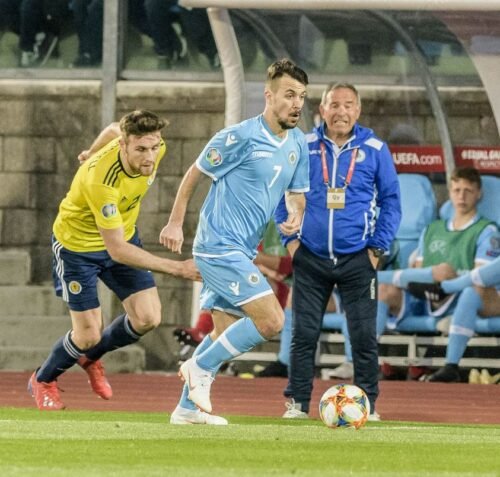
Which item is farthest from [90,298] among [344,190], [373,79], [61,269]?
[373,79]

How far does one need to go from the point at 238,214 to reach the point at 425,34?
5.72m

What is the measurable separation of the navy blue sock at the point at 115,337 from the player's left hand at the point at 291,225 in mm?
1839

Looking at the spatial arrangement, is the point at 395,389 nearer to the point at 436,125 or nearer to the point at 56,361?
the point at 436,125

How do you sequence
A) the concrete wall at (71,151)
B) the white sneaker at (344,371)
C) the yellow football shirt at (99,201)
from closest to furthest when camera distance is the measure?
the yellow football shirt at (99,201), the white sneaker at (344,371), the concrete wall at (71,151)

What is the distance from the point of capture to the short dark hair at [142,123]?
10.7 metres

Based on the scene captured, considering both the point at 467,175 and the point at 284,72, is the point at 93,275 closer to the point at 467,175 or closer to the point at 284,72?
the point at 284,72

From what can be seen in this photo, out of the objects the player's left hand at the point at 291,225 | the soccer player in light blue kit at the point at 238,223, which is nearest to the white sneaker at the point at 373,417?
the soccer player in light blue kit at the point at 238,223

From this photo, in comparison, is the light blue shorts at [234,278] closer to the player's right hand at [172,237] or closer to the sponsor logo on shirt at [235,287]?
the sponsor logo on shirt at [235,287]

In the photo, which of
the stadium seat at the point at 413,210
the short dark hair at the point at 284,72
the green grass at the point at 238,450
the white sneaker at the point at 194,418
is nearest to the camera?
the green grass at the point at 238,450

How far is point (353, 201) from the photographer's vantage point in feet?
37.7

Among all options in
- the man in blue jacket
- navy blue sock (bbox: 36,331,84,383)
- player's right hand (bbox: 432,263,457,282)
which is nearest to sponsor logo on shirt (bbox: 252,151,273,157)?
the man in blue jacket

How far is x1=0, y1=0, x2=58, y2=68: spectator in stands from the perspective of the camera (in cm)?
1825

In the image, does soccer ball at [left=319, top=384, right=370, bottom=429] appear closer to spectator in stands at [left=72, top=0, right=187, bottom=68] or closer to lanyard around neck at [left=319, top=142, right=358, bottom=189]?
lanyard around neck at [left=319, top=142, right=358, bottom=189]

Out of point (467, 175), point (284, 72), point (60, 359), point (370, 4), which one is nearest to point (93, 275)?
point (60, 359)
